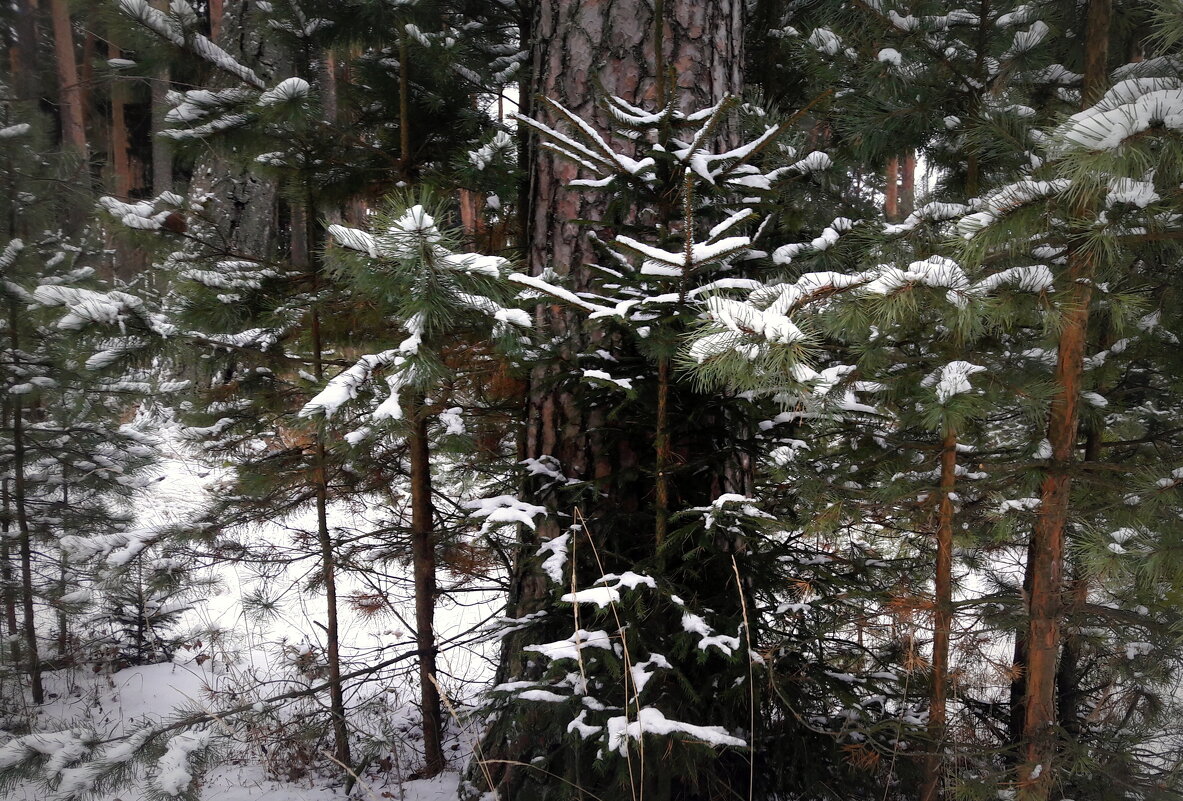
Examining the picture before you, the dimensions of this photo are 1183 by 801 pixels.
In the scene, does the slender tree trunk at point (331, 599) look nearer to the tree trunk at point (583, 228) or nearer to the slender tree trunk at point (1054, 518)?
the tree trunk at point (583, 228)

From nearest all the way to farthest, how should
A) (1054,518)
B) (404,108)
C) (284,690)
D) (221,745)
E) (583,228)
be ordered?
(1054,518)
(583,228)
(221,745)
(404,108)
(284,690)

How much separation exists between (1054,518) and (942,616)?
0.46 meters

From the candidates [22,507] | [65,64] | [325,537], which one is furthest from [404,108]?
[65,64]

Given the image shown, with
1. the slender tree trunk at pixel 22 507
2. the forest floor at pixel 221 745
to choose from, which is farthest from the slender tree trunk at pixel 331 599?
the slender tree trunk at pixel 22 507

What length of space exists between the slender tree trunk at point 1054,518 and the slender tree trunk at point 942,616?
0.79 ft

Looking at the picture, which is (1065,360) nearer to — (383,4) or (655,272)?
(655,272)

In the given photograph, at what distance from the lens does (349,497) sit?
381 centimetres

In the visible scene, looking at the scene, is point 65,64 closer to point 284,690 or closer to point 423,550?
point 284,690

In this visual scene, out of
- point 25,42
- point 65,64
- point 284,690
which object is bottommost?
point 284,690

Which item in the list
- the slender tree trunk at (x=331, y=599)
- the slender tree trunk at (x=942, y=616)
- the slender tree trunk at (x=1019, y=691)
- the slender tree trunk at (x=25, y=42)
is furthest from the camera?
the slender tree trunk at (x=25, y=42)

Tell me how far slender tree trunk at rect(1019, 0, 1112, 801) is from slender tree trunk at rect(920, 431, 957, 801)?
0.24 metres

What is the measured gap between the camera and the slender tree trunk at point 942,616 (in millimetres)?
2186

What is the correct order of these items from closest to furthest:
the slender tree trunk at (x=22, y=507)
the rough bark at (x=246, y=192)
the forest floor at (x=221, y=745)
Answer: the forest floor at (x=221, y=745) < the slender tree trunk at (x=22, y=507) < the rough bark at (x=246, y=192)

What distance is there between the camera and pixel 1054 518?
6.84 ft
